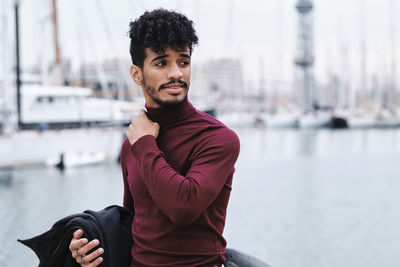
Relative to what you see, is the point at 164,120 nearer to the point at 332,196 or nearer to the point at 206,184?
the point at 206,184

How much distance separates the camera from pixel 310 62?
8706 centimetres

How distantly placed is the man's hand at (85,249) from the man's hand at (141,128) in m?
0.37

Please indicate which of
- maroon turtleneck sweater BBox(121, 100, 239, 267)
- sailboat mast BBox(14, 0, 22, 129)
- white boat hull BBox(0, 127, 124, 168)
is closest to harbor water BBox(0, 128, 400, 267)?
white boat hull BBox(0, 127, 124, 168)

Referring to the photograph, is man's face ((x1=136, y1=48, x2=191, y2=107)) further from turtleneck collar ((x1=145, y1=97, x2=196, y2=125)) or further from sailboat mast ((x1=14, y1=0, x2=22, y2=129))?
sailboat mast ((x1=14, y1=0, x2=22, y2=129))

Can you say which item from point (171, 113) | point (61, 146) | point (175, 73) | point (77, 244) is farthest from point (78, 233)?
point (61, 146)

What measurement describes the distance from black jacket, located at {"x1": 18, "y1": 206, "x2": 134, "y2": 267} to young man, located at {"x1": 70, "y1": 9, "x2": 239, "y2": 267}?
0.12 ft

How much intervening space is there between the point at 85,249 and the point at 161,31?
30.3 inches

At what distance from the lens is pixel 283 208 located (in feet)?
51.0

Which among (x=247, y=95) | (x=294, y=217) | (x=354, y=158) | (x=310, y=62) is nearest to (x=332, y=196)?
(x=294, y=217)

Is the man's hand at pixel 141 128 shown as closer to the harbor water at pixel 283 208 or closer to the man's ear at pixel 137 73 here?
the man's ear at pixel 137 73

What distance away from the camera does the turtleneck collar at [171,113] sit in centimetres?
183

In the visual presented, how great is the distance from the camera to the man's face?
1.79 m

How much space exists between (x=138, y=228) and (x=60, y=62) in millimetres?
28353

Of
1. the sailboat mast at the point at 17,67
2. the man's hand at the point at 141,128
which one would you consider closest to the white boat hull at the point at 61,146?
the sailboat mast at the point at 17,67
